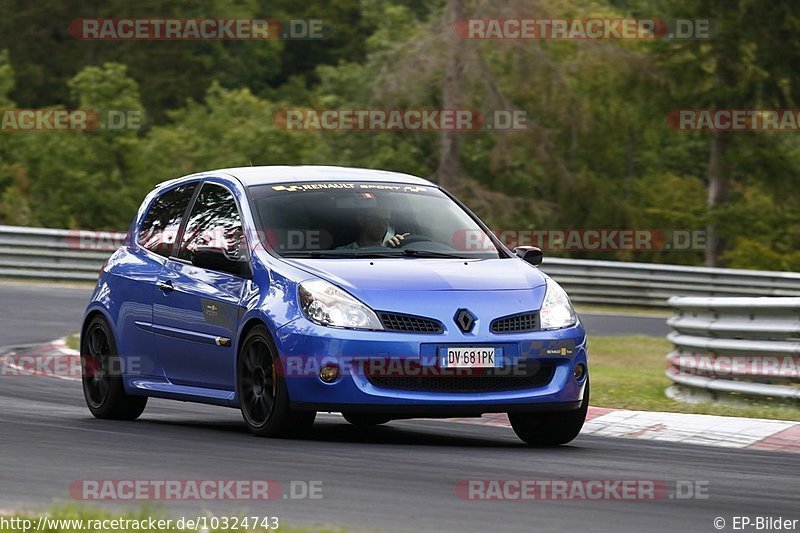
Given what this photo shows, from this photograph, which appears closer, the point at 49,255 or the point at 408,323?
the point at 408,323

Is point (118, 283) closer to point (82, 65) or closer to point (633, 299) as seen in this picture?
point (633, 299)

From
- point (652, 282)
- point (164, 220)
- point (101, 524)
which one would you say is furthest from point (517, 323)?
point (652, 282)

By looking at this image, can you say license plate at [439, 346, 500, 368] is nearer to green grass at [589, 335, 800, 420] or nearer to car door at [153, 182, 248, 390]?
car door at [153, 182, 248, 390]

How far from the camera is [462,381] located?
9.70 meters

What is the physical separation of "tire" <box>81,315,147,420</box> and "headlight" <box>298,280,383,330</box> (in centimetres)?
241

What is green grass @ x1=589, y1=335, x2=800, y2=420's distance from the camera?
12.9m

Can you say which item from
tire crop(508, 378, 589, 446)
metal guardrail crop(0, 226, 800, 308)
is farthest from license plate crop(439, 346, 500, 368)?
metal guardrail crop(0, 226, 800, 308)

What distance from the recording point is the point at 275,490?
7.71 meters

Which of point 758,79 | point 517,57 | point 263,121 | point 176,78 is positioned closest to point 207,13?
point 176,78

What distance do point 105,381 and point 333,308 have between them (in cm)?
275

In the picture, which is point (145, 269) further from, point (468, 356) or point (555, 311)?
point (555, 311)

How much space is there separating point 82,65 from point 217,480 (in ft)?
218

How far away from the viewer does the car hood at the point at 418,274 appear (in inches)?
386

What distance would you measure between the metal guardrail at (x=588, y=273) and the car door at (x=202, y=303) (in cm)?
1650
